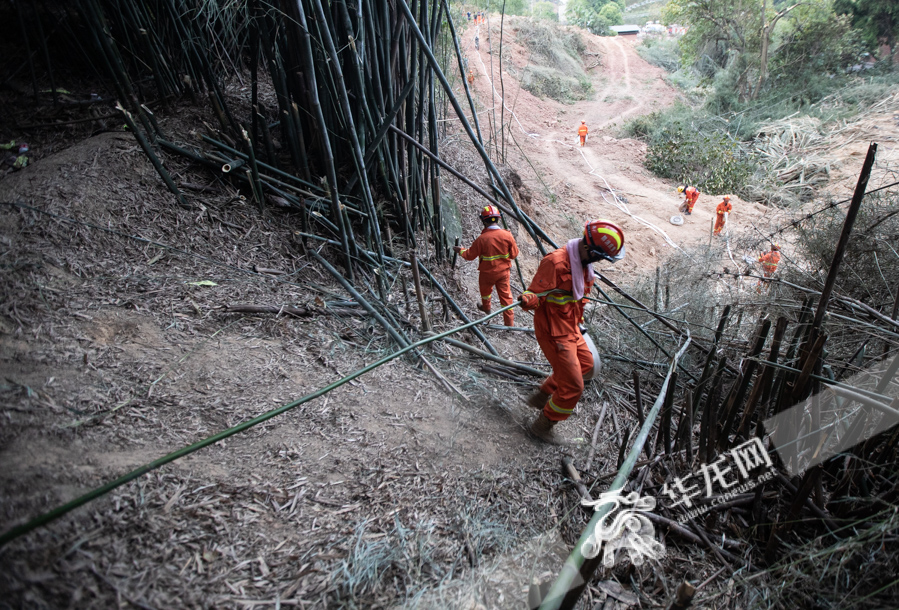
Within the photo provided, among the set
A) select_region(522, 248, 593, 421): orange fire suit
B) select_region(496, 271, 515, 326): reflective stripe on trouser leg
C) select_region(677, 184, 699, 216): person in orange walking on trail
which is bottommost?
select_region(677, 184, 699, 216): person in orange walking on trail

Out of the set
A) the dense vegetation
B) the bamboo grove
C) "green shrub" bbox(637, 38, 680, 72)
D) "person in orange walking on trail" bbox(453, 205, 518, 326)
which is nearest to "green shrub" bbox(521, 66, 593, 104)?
the dense vegetation

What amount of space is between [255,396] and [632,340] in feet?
11.0

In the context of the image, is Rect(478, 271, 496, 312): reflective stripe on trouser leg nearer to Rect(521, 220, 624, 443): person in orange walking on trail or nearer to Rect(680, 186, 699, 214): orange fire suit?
Rect(521, 220, 624, 443): person in orange walking on trail

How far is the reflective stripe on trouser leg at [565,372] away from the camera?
270 cm

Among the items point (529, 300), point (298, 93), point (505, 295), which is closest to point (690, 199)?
point (505, 295)

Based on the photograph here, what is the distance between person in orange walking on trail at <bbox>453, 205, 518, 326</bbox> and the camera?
4.38m

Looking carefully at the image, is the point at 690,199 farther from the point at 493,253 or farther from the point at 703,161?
the point at 493,253

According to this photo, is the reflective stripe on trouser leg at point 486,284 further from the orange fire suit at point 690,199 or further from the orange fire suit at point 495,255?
the orange fire suit at point 690,199

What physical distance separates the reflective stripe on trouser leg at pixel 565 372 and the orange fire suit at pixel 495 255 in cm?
151

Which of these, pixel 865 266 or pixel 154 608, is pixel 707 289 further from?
pixel 154 608

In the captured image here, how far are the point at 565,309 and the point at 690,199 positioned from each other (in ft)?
29.7

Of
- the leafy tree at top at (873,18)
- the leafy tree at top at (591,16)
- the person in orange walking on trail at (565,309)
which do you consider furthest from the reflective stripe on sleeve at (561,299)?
the leafy tree at top at (591,16)

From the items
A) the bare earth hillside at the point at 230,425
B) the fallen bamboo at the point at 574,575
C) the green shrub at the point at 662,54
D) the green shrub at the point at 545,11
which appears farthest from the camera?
the green shrub at the point at 662,54

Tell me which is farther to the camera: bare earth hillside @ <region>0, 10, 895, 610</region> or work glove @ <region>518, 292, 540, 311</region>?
work glove @ <region>518, 292, 540, 311</region>
